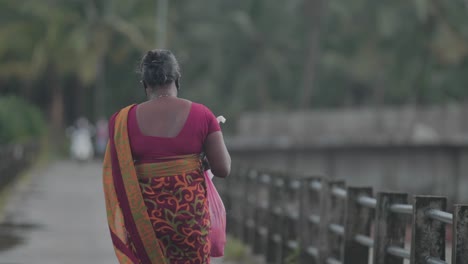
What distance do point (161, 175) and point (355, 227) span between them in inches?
142

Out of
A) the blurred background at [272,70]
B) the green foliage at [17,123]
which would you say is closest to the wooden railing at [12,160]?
the green foliage at [17,123]

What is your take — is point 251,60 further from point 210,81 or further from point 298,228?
point 298,228

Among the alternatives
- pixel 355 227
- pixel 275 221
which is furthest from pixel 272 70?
pixel 355 227

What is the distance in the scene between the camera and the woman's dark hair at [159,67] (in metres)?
6.38

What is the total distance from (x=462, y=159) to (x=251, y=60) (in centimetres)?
4168

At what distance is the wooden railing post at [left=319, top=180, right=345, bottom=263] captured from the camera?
10.5 meters

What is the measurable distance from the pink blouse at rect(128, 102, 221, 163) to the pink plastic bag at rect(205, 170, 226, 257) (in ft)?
0.73

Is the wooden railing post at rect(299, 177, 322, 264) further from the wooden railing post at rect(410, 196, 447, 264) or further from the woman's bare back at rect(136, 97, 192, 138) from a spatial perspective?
the woman's bare back at rect(136, 97, 192, 138)

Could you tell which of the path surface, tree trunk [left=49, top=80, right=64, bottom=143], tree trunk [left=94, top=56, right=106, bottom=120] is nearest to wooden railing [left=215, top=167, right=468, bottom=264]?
the path surface

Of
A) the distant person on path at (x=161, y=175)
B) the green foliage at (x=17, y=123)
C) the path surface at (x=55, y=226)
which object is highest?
the green foliage at (x=17, y=123)

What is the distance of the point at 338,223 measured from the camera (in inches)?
413

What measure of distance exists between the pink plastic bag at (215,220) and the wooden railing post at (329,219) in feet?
13.3

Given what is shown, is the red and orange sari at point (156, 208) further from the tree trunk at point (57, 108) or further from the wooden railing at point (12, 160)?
the tree trunk at point (57, 108)

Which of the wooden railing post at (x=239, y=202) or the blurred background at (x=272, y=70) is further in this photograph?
the blurred background at (x=272, y=70)
